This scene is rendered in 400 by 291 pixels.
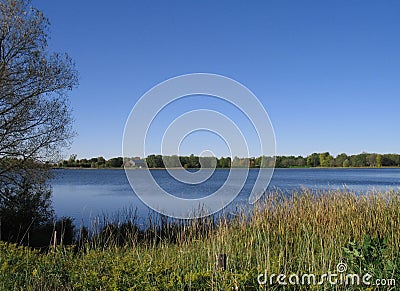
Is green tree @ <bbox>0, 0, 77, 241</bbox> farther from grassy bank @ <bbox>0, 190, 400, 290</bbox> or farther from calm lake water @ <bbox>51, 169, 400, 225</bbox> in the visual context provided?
grassy bank @ <bbox>0, 190, 400, 290</bbox>

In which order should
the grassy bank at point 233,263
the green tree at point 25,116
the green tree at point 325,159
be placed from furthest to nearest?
the green tree at point 325,159, the green tree at point 25,116, the grassy bank at point 233,263

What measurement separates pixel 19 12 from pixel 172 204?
919 cm

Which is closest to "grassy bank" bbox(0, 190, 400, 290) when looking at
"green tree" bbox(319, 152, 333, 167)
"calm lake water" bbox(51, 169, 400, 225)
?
"calm lake water" bbox(51, 169, 400, 225)

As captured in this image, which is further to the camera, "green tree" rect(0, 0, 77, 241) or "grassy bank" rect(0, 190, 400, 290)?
"green tree" rect(0, 0, 77, 241)

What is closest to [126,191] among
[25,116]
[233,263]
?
[25,116]

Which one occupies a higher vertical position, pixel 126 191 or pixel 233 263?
pixel 233 263

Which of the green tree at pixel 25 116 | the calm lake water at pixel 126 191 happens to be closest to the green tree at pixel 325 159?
the calm lake water at pixel 126 191

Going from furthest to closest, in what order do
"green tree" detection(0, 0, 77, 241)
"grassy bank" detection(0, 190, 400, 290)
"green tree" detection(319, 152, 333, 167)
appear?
"green tree" detection(319, 152, 333, 167)
"green tree" detection(0, 0, 77, 241)
"grassy bank" detection(0, 190, 400, 290)

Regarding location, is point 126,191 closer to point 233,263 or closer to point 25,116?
point 25,116

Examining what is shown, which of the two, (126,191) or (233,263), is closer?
(233,263)

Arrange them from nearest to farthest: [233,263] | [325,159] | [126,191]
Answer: [233,263], [126,191], [325,159]

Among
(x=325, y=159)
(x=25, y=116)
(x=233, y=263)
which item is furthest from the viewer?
(x=325, y=159)

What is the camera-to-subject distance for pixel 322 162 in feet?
176

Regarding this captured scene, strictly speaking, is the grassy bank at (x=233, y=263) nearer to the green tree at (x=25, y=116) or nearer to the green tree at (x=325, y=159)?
the green tree at (x=25, y=116)
